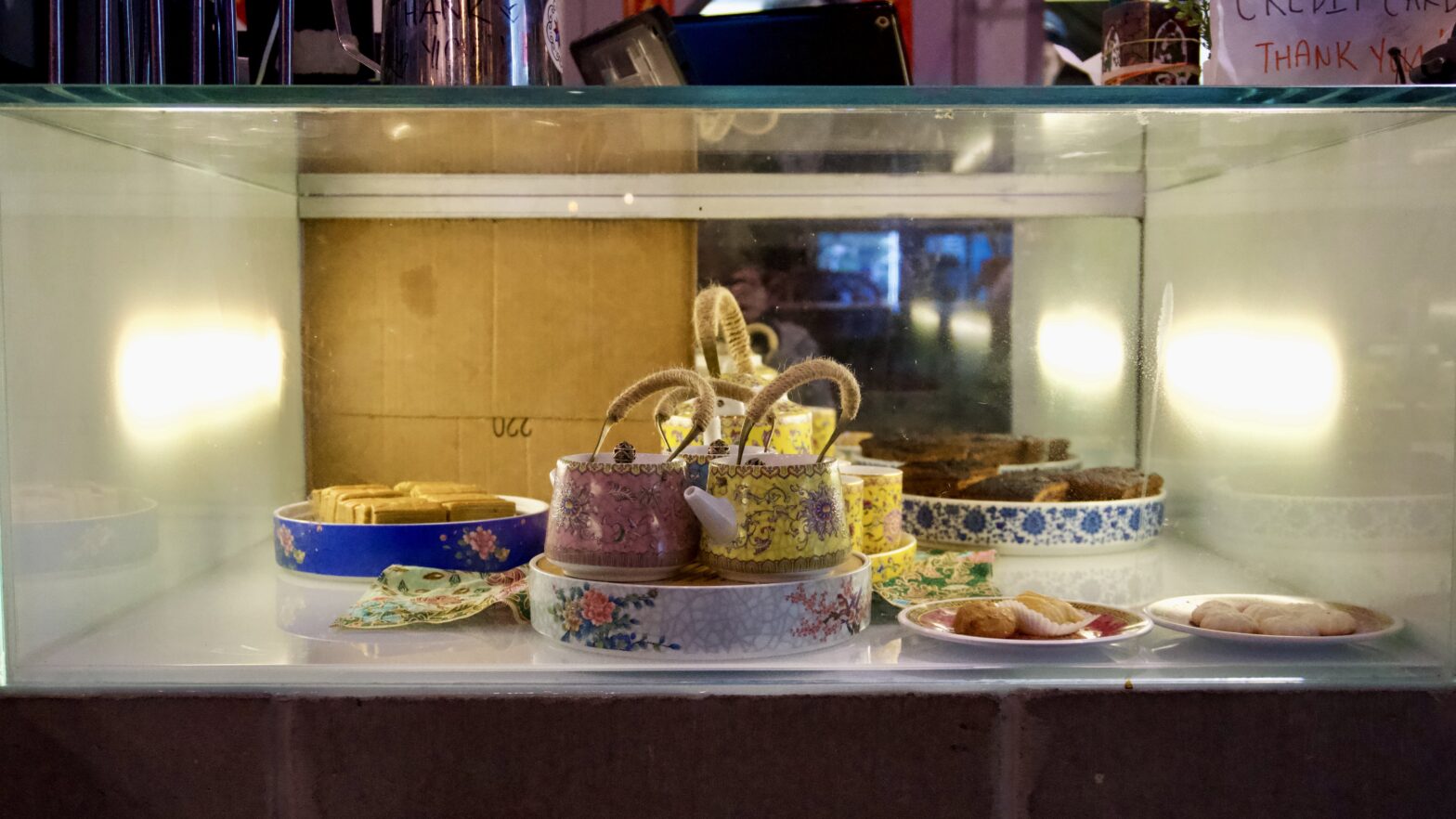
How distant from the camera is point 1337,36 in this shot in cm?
103

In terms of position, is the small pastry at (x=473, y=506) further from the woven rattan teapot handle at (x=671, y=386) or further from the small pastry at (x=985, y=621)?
the small pastry at (x=985, y=621)

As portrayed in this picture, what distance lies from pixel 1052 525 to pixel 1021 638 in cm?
38

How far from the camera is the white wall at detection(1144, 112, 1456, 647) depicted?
0.99m

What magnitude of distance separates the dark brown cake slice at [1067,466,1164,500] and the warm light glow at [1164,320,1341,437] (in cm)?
13

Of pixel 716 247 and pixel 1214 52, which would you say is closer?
pixel 1214 52

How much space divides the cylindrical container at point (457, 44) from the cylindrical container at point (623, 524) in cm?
36

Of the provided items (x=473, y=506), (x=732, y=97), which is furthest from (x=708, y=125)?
(x=473, y=506)

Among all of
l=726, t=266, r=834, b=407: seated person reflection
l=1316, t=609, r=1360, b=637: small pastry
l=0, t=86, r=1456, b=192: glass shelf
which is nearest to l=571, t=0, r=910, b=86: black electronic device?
l=0, t=86, r=1456, b=192: glass shelf

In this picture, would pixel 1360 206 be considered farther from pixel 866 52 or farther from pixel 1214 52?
pixel 866 52

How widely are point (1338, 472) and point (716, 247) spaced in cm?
74

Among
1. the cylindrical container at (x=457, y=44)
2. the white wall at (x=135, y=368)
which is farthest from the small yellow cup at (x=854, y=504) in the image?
the white wall at (x=135, y=368)

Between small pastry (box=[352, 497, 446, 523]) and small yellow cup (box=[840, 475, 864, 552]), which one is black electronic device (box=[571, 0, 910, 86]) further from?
small pastry (box=[352, 497, 446, 523])

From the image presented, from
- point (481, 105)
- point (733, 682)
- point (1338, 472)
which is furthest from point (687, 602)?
point (1338, 472)

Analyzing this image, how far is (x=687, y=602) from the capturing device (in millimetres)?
946
